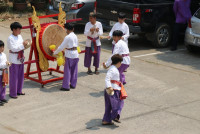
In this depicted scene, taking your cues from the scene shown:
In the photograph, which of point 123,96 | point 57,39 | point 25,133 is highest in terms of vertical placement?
point 57,39

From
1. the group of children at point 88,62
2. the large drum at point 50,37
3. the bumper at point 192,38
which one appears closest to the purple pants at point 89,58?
the group of children at point 88,62

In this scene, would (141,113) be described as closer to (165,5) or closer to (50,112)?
(50,112)

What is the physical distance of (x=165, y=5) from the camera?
13867 millimetres

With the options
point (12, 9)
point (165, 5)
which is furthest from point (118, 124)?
point (12, 9)

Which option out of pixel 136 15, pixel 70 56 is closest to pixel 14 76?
pixel 70 56

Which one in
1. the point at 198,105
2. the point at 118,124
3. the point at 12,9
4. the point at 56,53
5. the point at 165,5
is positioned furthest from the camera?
the point at 12,9

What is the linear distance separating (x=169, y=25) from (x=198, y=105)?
5.47m

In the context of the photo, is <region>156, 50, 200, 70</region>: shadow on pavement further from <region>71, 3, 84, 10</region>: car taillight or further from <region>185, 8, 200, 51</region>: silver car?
<region>71, 3, 84, 10</region>: car taillight

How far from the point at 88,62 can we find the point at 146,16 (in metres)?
3.10

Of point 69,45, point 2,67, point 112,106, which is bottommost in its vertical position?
point 112,106

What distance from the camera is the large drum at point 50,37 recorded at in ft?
32.4

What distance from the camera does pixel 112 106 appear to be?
7.68 metres

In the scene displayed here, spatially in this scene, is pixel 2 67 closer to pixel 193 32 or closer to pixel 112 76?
Answer: pixel 112 76

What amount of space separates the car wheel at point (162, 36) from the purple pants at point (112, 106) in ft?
20.6
